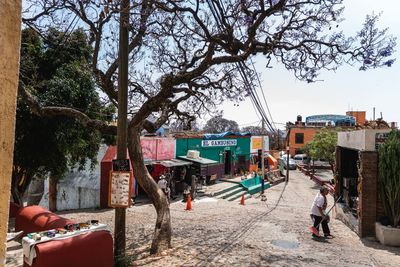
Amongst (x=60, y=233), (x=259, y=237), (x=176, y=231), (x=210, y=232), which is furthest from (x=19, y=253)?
(x=259, y=237)

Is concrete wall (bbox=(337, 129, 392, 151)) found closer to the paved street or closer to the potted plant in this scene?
the potted plant

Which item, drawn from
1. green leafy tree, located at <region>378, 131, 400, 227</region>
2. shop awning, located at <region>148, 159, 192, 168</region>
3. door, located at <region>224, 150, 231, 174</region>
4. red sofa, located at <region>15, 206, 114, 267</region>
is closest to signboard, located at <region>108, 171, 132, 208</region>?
red sofa, located at <region>15, 206, 114, 267</region>

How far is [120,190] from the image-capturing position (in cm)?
772

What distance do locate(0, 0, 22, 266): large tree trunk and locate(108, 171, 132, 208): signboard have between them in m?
4.95

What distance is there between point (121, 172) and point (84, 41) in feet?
28.3

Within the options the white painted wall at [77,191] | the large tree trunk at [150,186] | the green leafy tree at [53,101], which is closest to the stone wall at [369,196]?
the large tree trunk at [150,186]

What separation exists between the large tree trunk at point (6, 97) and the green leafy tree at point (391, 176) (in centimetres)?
1132

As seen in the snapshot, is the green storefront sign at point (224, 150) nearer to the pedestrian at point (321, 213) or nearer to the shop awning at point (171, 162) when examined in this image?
the shop awning at point (171, 162)

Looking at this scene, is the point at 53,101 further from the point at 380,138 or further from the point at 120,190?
the point at 380,138

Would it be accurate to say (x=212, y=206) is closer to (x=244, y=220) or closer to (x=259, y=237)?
(x=244, y=220)

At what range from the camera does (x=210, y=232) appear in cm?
1169

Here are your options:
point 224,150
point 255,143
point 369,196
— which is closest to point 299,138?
point 255,143

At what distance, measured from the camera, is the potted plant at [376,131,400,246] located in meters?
11.0

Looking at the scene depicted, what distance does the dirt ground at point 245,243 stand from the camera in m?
8.63
